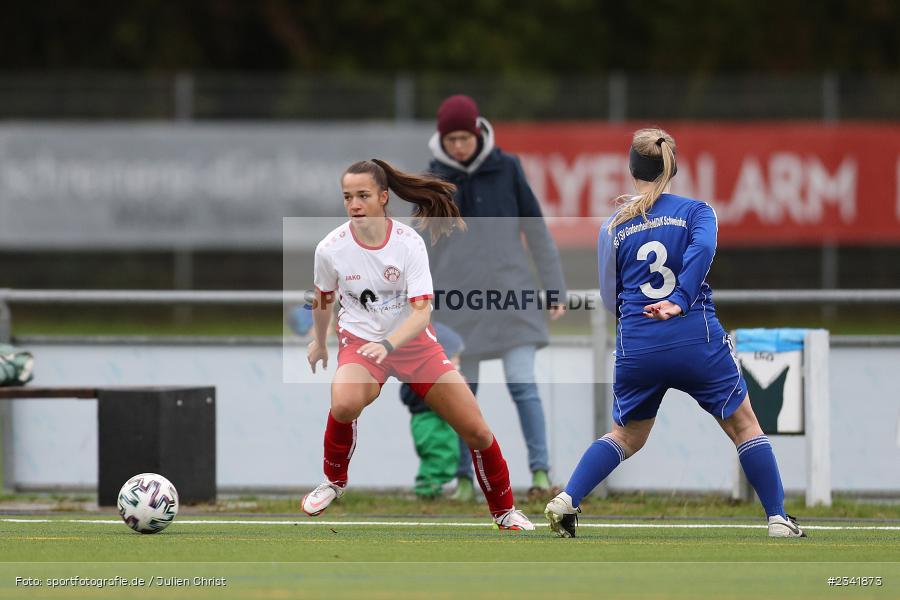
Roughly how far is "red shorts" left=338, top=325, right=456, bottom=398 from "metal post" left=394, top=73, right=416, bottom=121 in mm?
15445

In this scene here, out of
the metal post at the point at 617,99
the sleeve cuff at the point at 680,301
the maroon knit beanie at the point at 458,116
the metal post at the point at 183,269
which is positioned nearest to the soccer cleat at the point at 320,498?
the sleeve cuff at the point at 680,301

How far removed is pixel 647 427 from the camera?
7934 mm

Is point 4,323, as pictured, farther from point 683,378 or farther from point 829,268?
point 829,268

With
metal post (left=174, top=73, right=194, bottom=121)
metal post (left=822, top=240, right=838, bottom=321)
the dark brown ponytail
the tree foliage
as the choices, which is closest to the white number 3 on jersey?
the dark brown ponytail

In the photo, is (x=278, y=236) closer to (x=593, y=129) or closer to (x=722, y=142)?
(x=593, y=129)

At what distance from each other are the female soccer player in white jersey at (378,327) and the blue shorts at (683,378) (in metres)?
0.83

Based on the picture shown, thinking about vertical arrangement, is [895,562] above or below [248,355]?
below

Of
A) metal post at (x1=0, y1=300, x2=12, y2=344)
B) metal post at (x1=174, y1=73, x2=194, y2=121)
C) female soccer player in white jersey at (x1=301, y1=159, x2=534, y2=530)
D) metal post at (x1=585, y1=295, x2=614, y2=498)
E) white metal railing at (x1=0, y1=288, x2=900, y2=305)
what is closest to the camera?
female soccer player in white jersey at (x1=301, y1=159, x2=534, y2=530)

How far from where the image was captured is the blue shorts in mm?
7668

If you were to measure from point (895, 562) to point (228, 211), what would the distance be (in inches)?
671

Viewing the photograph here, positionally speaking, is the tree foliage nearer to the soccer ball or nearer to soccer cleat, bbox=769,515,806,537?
the soccer ball

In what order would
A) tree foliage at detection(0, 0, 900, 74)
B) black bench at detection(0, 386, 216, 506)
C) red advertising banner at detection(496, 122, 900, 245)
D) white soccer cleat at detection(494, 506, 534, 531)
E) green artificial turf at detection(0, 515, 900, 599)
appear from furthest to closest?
tree foliage at detection(0, 0, 900, 74)
red advertising banner at detection(496, 122, 900, 245)
black bench at detection(0, 386, 216, 506)
white soccer cleat at detection(494, 506, 534, 531)
green artificial turf at detection(0, 515, 900, 599)

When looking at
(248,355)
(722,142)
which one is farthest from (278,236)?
(248,355)

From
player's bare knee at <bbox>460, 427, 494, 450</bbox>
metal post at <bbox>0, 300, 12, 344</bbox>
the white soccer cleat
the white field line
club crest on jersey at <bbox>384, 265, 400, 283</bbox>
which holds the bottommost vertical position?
the white field line
